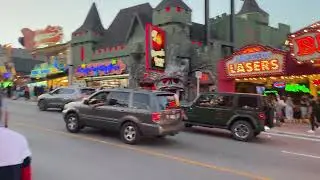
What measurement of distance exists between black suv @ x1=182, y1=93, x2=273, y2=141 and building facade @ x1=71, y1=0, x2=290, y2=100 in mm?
12275

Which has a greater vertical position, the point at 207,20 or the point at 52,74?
the point at 207,20

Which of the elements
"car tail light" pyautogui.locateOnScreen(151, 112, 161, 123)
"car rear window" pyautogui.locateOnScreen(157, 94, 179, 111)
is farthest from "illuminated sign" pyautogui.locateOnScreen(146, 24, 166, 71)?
"car tail light" pyautogui.locateOnScreen(151, 112, 161, 123)

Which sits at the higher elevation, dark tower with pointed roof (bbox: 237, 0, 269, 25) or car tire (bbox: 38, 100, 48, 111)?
dark tower with pointed roof (bbox: 237, 0, 269, 25)

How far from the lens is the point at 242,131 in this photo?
14625 mm

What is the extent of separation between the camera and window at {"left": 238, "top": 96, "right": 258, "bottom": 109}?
1469 centimetres

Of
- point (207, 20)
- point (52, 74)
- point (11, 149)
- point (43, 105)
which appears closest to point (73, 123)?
point (43, 105)

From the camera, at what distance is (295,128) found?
1906cm

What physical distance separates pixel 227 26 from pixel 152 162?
2721cm

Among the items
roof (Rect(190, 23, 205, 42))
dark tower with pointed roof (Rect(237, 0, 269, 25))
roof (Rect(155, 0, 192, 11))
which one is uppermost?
dark tower with pointed roof (Rect(237, 0, 269, 25))

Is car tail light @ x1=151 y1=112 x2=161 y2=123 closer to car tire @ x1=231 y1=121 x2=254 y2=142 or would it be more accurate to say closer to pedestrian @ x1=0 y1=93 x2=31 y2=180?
car tire @ x1=231 y1=121 x2=254 y2=142

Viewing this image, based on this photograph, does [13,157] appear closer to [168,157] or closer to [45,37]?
[168,157]

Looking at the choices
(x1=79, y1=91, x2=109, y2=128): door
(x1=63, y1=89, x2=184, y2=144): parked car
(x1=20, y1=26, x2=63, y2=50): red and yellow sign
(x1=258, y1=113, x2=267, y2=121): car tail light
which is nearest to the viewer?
(x1=63, y1=89, x2=184, y2=144): parked car

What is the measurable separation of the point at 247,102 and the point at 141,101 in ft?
14.8

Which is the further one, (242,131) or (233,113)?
(233,113)
